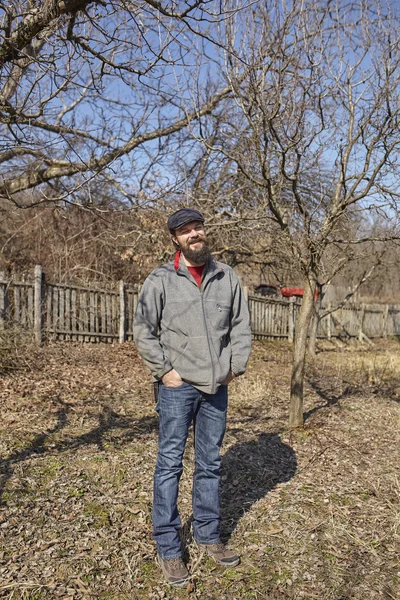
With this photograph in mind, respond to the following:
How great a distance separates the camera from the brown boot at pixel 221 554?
9.89 ft

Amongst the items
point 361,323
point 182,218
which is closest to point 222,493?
point 182,218

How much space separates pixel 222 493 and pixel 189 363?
5.39 ft

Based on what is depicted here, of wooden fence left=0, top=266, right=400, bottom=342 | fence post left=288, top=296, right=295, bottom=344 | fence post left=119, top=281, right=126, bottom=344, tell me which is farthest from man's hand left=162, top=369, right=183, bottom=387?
fence post left=288, top=296, right=295, bottom=344

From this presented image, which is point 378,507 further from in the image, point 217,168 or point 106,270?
point 106,270

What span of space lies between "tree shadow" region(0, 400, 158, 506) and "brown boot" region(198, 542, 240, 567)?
1.51 metres

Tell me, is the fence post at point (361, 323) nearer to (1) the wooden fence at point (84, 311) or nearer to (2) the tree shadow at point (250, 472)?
(1) the wooden fence at point (84, 311)

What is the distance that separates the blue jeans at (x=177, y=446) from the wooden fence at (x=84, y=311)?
6372 millimetres

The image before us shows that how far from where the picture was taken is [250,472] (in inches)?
176

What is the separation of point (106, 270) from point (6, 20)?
869cm

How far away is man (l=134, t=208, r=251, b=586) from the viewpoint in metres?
2.90

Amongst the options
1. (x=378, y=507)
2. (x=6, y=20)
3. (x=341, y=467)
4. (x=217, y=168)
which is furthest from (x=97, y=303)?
(x=378, y=507)

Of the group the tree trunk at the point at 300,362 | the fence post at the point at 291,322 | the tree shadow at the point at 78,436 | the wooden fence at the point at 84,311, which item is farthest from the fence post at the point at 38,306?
the fence post at the point at 291,322

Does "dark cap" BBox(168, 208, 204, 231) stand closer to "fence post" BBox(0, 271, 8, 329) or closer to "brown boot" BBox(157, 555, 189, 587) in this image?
"brown boot" BBox(157, 555, 189, 587)

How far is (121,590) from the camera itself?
279cm
